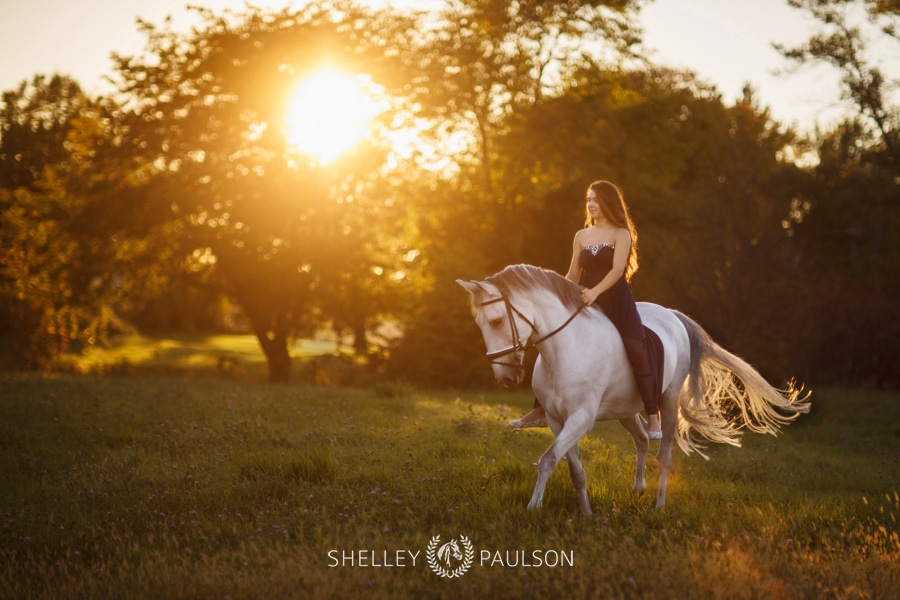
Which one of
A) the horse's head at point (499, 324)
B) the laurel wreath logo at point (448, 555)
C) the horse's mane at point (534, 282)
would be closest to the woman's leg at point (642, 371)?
the horse's mane at point (534, 282)

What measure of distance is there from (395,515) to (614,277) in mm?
3075

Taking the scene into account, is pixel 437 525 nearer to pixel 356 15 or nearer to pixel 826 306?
pixel 356 15

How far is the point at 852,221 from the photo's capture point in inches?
1174

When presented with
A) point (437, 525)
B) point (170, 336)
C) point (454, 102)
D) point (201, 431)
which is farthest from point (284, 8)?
point (170, 336)

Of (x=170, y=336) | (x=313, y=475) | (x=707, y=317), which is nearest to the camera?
(x=313, y=475)

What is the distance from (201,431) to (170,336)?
4736cm

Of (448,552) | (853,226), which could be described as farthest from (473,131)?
(448,552)

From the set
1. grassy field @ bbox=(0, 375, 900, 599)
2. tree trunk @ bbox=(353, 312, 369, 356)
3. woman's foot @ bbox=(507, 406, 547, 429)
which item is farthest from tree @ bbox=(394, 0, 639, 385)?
woman's foot @ bbox=(507, 406, 547, 429)

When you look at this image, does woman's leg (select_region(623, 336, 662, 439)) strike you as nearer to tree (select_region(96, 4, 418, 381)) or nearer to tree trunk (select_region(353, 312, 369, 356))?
tree (select_region(96, 4, 418, 381))

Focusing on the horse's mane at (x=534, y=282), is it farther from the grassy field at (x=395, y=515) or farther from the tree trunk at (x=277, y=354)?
the tree trunk at (x=277, y=354)

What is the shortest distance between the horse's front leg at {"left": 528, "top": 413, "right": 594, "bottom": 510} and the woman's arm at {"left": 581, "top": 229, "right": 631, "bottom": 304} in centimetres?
116

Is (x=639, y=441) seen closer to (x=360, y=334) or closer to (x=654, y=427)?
(x=654, y=427)

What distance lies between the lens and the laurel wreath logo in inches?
209

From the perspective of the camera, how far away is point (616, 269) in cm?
700
